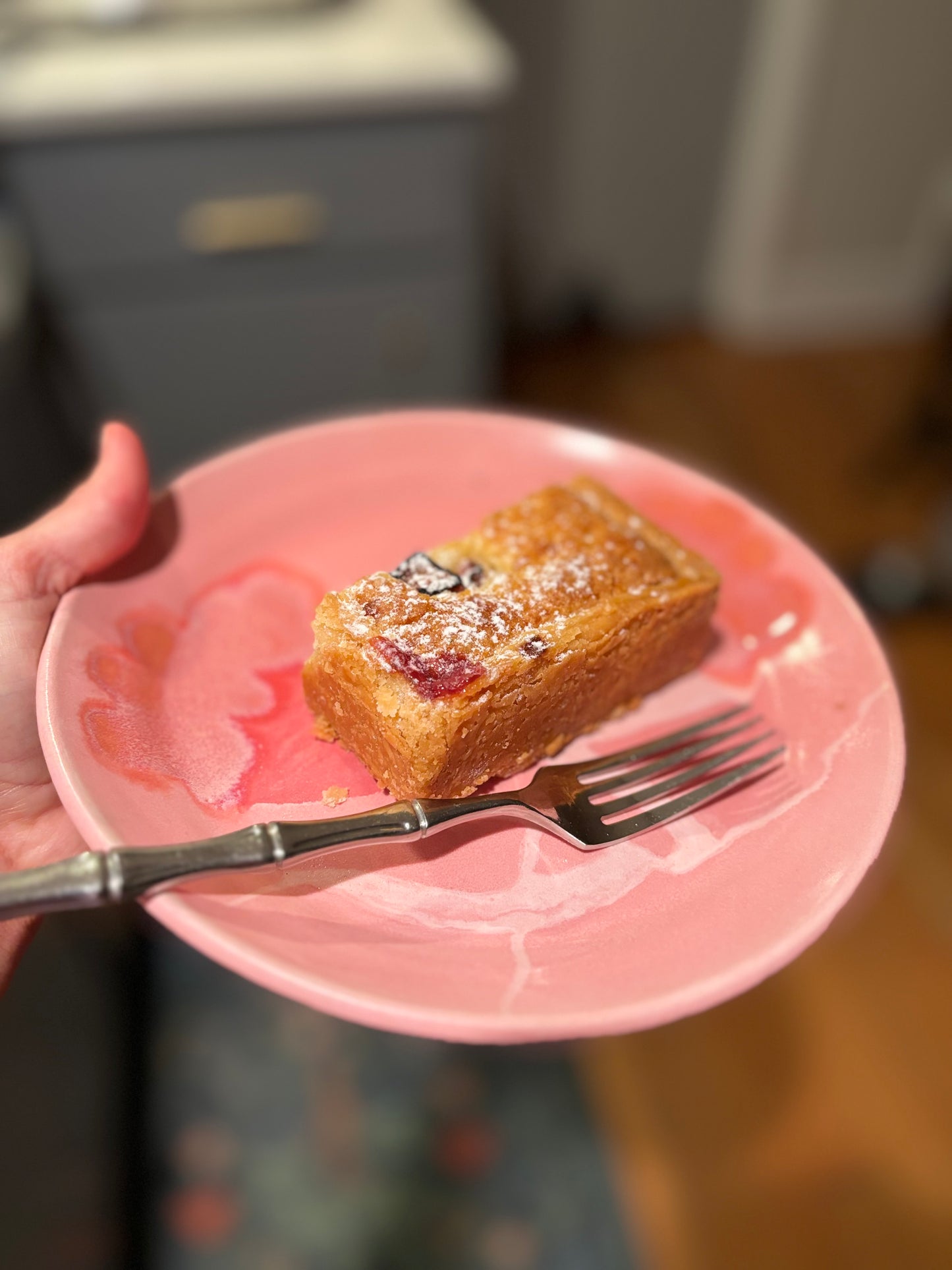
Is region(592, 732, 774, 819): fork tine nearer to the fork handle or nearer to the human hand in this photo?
the fork handle

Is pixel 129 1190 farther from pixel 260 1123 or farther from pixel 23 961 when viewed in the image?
pixel 23 961

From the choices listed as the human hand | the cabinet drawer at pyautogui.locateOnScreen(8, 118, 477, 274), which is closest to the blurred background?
the cabinet drawer at pyautogui.locateOnScreen(8, 118, 477, 274)

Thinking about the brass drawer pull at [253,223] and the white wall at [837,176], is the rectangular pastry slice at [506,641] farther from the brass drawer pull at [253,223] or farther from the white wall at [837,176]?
the white wall at [837,176]

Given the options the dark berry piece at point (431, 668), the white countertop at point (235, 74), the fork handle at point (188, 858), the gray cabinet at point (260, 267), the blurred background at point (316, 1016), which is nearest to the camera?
the fork handle at point (188, 858)

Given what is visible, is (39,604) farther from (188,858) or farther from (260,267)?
(260,267)

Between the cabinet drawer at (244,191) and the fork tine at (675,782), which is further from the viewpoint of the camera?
the cabinet drawer at (244,191)

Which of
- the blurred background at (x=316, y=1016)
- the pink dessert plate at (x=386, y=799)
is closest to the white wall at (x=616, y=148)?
the blurred background at (x=316, y=1016)
